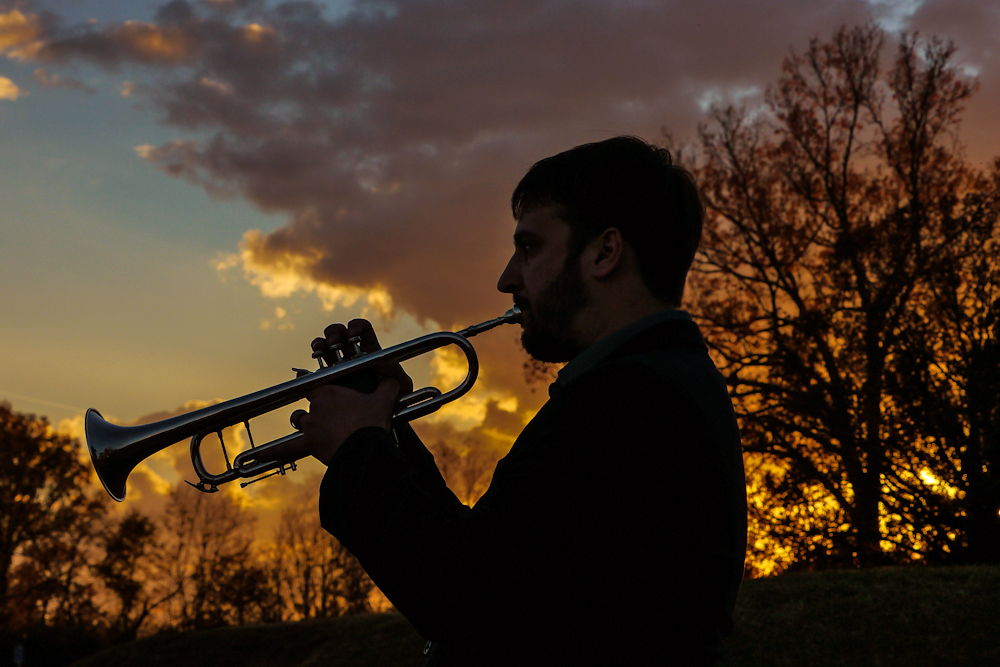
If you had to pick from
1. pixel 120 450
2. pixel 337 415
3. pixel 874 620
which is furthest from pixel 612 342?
pixel 874 620

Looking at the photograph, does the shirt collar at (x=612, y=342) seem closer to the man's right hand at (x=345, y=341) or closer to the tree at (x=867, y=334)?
the man's right hand at (x=345, y=341)

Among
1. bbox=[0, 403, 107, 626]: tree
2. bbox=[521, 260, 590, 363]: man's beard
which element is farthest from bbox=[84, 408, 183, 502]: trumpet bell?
bbox=[0, 403, 107, 626]: tree

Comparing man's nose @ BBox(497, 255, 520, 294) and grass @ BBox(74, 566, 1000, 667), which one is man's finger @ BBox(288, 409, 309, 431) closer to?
man's nose @ BBox(497, 255, 520, 294)

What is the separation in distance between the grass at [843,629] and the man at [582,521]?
9.73m

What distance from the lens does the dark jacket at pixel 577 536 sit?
1965mm

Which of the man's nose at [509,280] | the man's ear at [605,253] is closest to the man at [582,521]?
the man's ear at [605,253]

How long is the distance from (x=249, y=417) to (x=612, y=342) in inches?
78.4

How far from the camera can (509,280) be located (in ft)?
8.99

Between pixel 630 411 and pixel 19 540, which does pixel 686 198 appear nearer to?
pixel 630 411

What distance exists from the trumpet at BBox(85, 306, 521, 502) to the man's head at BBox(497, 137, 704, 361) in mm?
570

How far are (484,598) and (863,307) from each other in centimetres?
1814

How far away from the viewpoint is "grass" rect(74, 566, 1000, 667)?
10.6m

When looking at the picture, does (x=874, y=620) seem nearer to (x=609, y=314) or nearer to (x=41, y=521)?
(x=609, y=314)

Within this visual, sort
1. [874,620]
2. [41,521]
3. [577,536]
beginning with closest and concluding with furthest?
[577,536] < [874,620] < [41,521]
